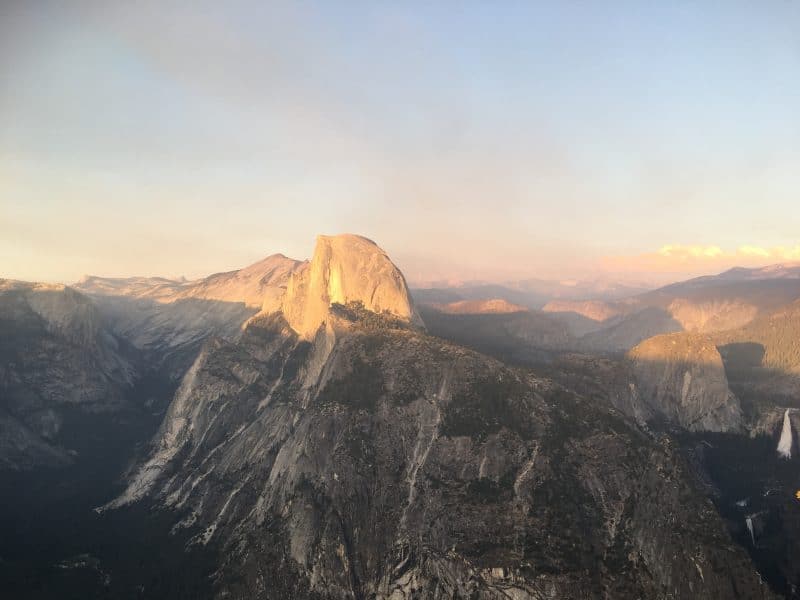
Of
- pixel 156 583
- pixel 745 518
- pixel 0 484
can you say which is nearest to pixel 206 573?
pixel 156 583

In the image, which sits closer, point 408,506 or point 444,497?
point 444,497

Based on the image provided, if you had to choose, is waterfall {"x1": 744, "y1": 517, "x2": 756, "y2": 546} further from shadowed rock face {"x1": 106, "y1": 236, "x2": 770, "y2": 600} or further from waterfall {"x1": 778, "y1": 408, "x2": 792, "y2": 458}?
waterfall {"x1": 778, "y1": 408, "x2": 792, "y2": 458}

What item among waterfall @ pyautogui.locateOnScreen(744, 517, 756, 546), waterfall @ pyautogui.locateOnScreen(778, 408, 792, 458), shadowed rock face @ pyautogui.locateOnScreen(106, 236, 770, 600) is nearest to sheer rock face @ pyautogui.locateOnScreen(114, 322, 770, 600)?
shadowed rock face @ pyautogui.locateOnScreen(106, 236, 770, 600)

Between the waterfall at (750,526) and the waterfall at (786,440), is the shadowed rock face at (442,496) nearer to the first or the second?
the waterfall at (750,526)

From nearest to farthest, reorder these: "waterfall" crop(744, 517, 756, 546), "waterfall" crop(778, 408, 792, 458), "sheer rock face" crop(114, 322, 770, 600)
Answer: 1. "sheer rock face" crop(114, 322, 770, 600)
2. "waterfall" crop(744, 517, 756, 546)
3. "waterfall" crop(778, 408, 792, 458)

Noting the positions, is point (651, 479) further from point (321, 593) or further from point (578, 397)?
point (321, 593)

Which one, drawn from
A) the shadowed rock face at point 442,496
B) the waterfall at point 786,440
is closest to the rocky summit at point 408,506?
the shadowed rock face at point 442,496

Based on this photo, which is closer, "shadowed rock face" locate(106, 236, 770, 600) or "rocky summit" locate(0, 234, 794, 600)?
"shadowed rock face" locate(106, 236, 770, 600)

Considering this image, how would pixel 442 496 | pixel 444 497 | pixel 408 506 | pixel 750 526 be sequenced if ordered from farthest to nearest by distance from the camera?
pixel 750 526, pixel 408 506, pixel 442 496, pixel 444 497

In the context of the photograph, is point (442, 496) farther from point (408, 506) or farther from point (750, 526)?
point (750, 526)

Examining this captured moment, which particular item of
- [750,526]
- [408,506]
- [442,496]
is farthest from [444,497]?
[750,526]
